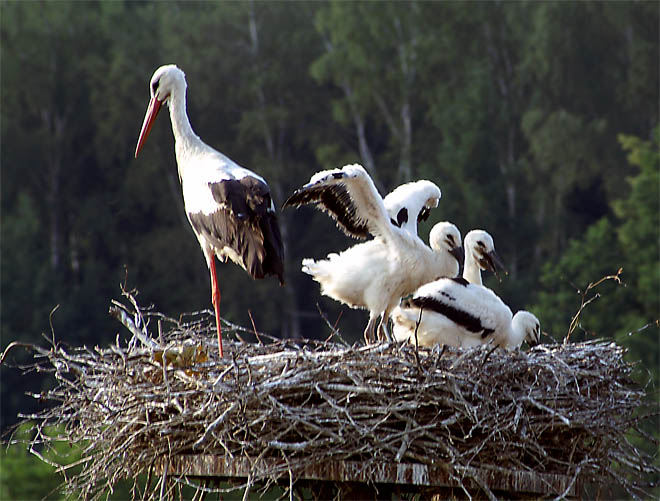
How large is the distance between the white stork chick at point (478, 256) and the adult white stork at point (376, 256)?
1.07ft

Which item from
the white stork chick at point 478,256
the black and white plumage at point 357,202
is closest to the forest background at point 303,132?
the white stork chick at point 478,256

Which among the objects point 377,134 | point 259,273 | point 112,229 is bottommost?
point 112,229

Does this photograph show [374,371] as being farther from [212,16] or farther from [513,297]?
[212,16]

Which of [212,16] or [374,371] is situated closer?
[374,371]

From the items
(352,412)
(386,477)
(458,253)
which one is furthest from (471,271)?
(386,477)

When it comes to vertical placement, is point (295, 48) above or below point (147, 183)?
above

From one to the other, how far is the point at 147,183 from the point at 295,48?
4041mm

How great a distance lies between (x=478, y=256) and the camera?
7.30m

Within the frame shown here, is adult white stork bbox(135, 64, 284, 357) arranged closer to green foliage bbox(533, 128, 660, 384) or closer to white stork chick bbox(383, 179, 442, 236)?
white stork chick bbox(383, 179, 442, 236)

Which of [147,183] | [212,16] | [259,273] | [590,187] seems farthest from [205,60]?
[259,273]

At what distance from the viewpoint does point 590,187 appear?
85.0 feet

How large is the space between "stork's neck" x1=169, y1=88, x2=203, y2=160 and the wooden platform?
7.01ft

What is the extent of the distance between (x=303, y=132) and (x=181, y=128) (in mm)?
20327

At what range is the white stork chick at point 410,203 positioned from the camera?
7254 mm
